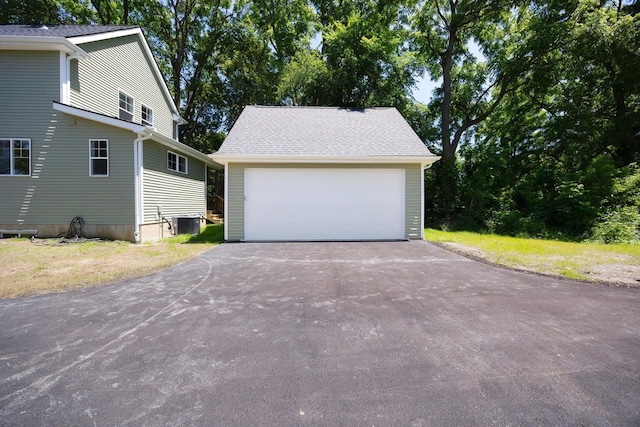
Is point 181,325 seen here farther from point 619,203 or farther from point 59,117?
point 619,203

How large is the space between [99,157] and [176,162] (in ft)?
10.0

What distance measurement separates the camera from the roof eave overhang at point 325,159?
357 inches

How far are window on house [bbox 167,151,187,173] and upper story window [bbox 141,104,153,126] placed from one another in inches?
125

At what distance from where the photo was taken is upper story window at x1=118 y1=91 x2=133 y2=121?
1209 cm

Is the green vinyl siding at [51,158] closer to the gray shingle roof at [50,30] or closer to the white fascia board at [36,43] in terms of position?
the white fascia board at [36,43]

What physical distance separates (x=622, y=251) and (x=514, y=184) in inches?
312

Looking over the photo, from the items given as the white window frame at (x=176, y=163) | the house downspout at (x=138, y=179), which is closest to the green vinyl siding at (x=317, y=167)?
the house downspout at (x=138, y=179)

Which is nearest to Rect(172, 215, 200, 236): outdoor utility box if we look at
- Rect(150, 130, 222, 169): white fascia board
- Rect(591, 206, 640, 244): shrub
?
Rect(150, 130, 222, 169): white fascia board

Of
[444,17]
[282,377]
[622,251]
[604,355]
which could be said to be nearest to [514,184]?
[622,251]

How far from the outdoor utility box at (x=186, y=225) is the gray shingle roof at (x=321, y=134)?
3554 mm

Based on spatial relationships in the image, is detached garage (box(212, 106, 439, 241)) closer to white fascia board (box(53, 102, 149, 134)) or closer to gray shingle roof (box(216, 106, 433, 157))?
gray shingle roof (box(216, 106, 433, 157))

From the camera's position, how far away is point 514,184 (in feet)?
49.2

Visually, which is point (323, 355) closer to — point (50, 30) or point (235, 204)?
point (235, 204)

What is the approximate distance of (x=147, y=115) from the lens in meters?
14.1
